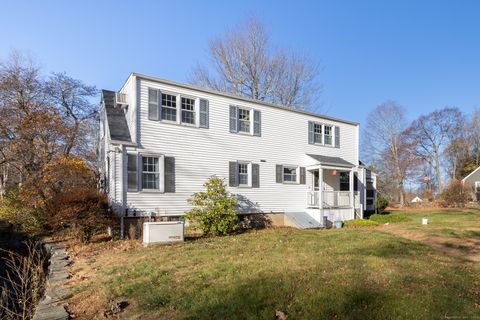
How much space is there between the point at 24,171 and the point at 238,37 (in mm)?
17886

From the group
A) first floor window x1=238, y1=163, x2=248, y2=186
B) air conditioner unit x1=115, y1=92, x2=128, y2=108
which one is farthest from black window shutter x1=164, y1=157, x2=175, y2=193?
first floor window x1=238, y1=163, x2=248, y2=186

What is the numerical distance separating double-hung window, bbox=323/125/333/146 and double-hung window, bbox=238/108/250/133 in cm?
515

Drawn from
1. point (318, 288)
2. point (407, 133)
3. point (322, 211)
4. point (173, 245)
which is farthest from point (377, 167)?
point (318, 288)

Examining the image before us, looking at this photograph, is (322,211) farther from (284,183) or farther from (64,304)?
(64,304)

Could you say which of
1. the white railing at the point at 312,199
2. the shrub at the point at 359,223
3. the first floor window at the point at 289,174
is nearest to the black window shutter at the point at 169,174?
the first floor window at the point at 289,174

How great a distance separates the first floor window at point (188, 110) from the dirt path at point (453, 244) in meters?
9.10

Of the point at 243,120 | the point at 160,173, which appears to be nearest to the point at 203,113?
the point at 243,120

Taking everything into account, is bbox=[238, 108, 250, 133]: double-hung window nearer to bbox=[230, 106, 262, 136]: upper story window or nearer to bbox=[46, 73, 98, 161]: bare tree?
bbox=[230, 106, 262, 136]: upper story window

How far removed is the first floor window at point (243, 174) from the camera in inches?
561

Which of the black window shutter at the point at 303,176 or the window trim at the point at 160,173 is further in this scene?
the black window shutter at the point at 303,176

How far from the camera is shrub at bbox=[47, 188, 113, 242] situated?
977cm

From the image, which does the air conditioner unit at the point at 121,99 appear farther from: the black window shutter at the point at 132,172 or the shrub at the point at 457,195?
the shrub at the point at 457,195

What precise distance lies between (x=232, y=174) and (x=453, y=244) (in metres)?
8.29

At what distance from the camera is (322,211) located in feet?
50.3
